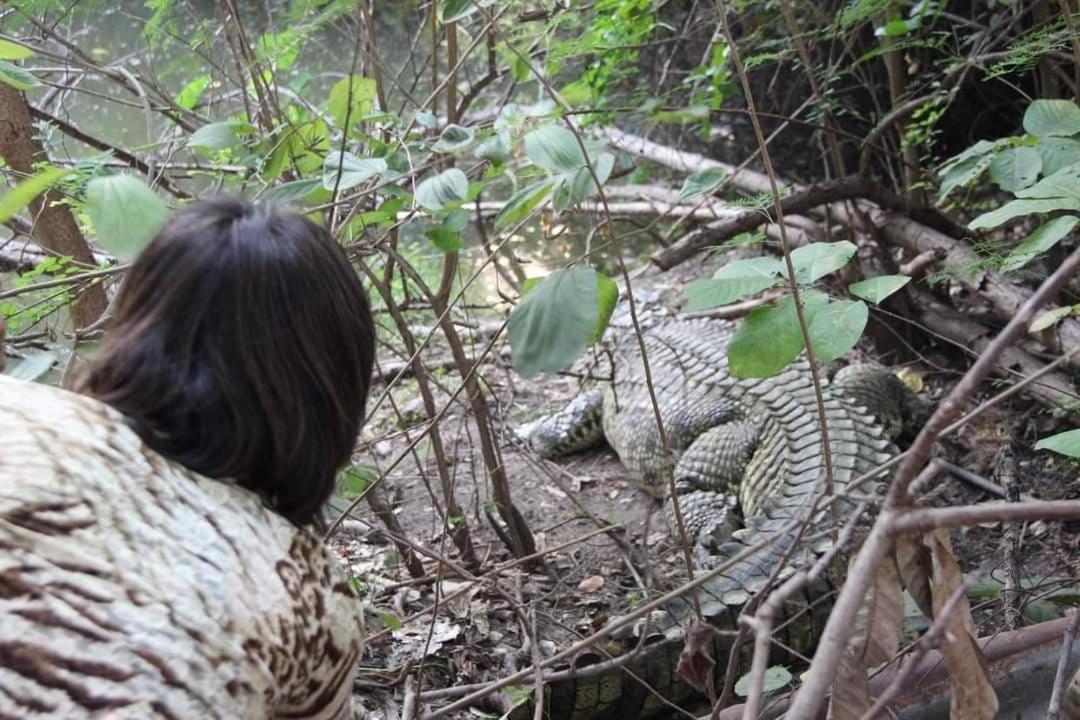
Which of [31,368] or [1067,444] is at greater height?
[31,368]

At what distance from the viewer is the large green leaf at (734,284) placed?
1.44 m

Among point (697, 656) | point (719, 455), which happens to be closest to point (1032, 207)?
point (697, 656)

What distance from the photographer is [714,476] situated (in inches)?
151

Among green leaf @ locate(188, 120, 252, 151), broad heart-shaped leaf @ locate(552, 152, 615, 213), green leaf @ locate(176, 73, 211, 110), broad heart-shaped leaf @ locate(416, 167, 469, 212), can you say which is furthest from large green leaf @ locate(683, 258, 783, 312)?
green leaf @ locate(176, 73, 211, 110)

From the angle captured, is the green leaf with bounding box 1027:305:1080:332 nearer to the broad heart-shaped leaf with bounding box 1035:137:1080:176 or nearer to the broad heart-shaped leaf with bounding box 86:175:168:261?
the broad heart-shaped leaf with bounding box 1035:137:1080:176

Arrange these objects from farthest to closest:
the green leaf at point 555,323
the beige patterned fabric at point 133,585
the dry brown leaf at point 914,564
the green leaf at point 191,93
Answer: the green leaf at point 191,93
the green leaf at point 555,323
the dry brown leaf at point 914,564
the beige patterned fabric at point 133,585

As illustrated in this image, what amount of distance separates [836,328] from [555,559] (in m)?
1.86

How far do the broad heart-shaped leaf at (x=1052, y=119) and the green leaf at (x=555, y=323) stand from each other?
1290 millimetres

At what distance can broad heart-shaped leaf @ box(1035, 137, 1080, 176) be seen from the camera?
1881 millimetres

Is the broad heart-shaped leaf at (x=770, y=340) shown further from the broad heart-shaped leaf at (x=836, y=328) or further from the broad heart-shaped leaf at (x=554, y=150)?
the broad heart-shaped leaf at (x=554, y=150)

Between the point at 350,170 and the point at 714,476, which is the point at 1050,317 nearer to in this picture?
the point at 714,476

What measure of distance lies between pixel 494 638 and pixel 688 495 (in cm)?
144

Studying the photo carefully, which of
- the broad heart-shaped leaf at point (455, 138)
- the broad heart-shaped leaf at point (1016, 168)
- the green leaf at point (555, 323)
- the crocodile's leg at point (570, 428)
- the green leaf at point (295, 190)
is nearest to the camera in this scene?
the green leaf at point (555, 323)

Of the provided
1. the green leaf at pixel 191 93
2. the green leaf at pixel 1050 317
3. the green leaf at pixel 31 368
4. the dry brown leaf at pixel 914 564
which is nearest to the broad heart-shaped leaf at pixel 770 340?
the dry brown leaf at pixel 914 564
